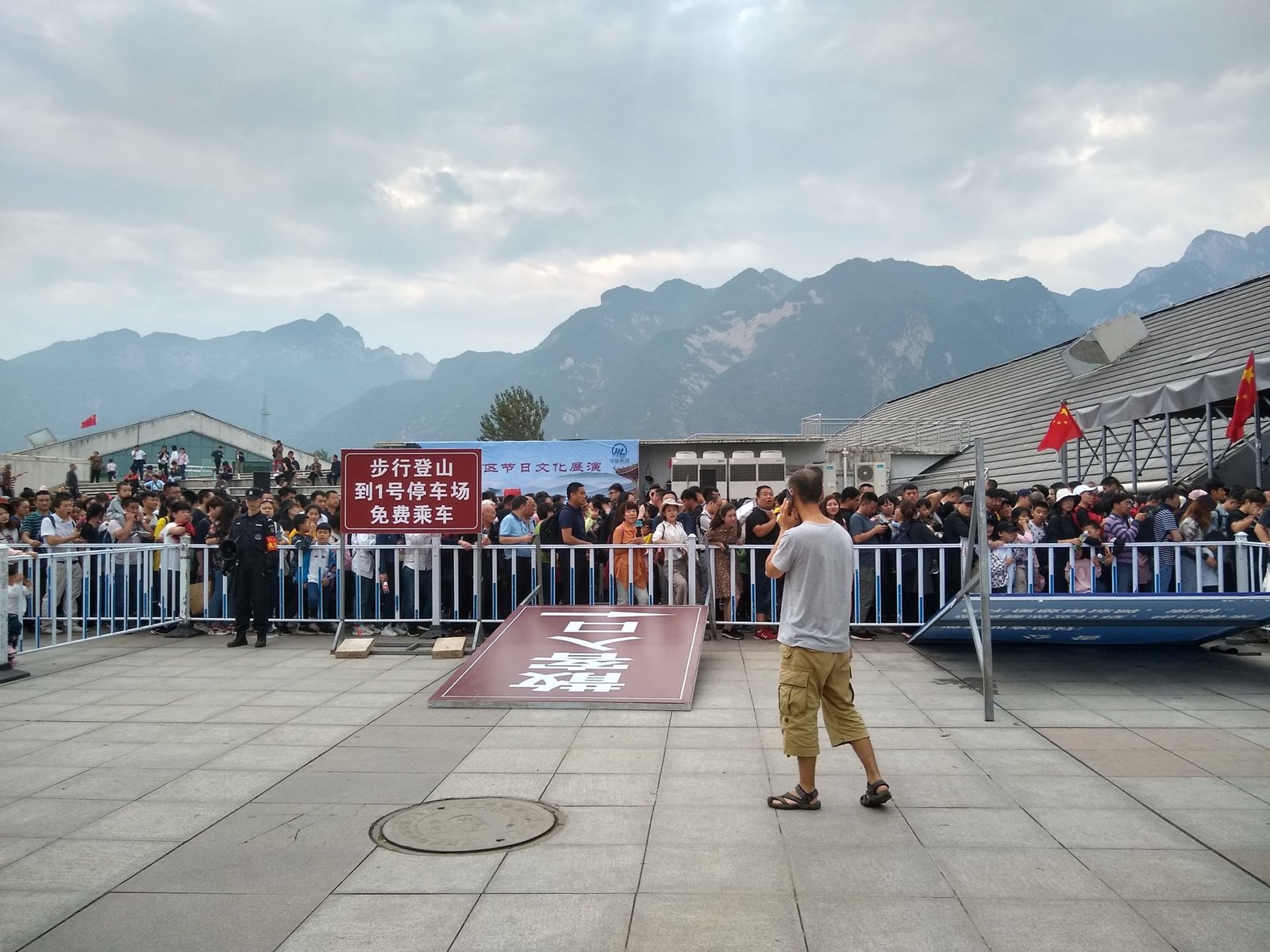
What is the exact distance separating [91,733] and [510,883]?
13.6 ft

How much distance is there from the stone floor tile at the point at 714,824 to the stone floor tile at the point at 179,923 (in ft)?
5.27

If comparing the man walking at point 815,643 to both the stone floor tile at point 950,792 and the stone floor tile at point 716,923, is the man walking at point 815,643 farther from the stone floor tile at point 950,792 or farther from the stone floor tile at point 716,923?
the stone floor tile at point 716,923

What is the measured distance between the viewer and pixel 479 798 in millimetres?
4797

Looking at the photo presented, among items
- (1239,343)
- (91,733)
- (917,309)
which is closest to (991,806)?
Result: (91,733)

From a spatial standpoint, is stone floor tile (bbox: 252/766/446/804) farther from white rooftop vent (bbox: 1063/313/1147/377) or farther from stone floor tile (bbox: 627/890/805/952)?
white rooftop vent (bbox: 1063/313/1147/377)

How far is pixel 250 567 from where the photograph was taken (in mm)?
9969

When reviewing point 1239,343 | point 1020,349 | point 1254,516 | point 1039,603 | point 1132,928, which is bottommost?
point 1132,928

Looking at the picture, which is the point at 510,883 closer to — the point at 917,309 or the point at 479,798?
the point at 479,798

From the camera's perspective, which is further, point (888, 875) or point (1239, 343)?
point (1239, 343)

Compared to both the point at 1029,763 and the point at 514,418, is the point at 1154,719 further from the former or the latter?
the point at 514,418

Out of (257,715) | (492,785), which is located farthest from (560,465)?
(492,785)

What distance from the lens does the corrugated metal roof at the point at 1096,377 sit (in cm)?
2031

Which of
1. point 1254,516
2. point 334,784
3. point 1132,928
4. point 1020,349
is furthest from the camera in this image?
point 1020,349

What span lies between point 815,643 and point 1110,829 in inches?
63.8
